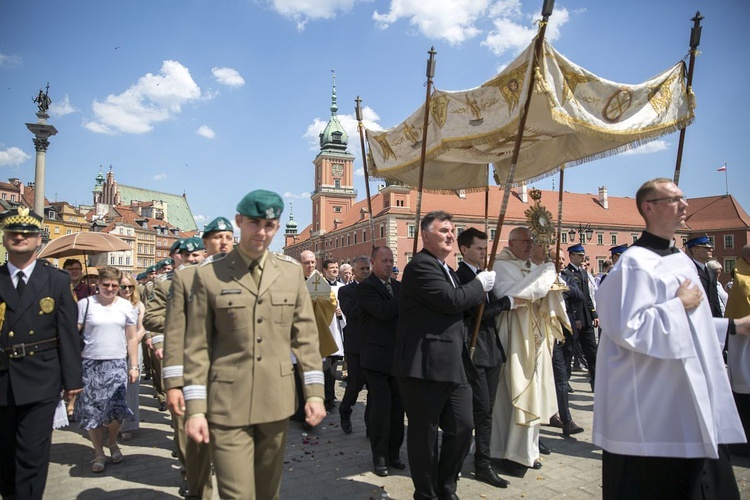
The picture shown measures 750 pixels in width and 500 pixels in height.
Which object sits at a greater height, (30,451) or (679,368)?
(679,368)

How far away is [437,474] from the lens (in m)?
4.06

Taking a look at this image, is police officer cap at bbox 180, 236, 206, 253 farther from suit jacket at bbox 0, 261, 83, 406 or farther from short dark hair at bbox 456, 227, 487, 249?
short dark hair at bbox 456, 227, 487, 249

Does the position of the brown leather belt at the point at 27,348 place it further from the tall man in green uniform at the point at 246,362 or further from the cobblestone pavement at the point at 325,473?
the tall man in green uniform at the point at 246,362

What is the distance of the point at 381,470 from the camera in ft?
15.8

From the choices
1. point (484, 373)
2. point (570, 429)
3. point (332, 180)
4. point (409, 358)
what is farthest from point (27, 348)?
point (332, 180)

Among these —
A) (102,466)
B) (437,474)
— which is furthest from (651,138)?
(102,466)

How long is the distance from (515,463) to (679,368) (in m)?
2.67

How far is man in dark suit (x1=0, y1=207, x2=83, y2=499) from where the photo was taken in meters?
3.48

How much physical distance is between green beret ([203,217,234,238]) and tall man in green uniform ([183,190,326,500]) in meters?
1.29

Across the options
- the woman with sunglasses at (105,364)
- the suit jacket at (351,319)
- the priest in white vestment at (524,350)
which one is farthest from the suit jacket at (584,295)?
the woman with sunglasses at (105,364)

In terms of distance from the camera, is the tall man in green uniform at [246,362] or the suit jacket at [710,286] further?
the suit jacket at [710,286]

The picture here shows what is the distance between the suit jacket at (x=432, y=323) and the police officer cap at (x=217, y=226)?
5.26ft

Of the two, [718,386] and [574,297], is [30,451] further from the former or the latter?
[574,297]

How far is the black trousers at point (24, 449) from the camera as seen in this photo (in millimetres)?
3453
